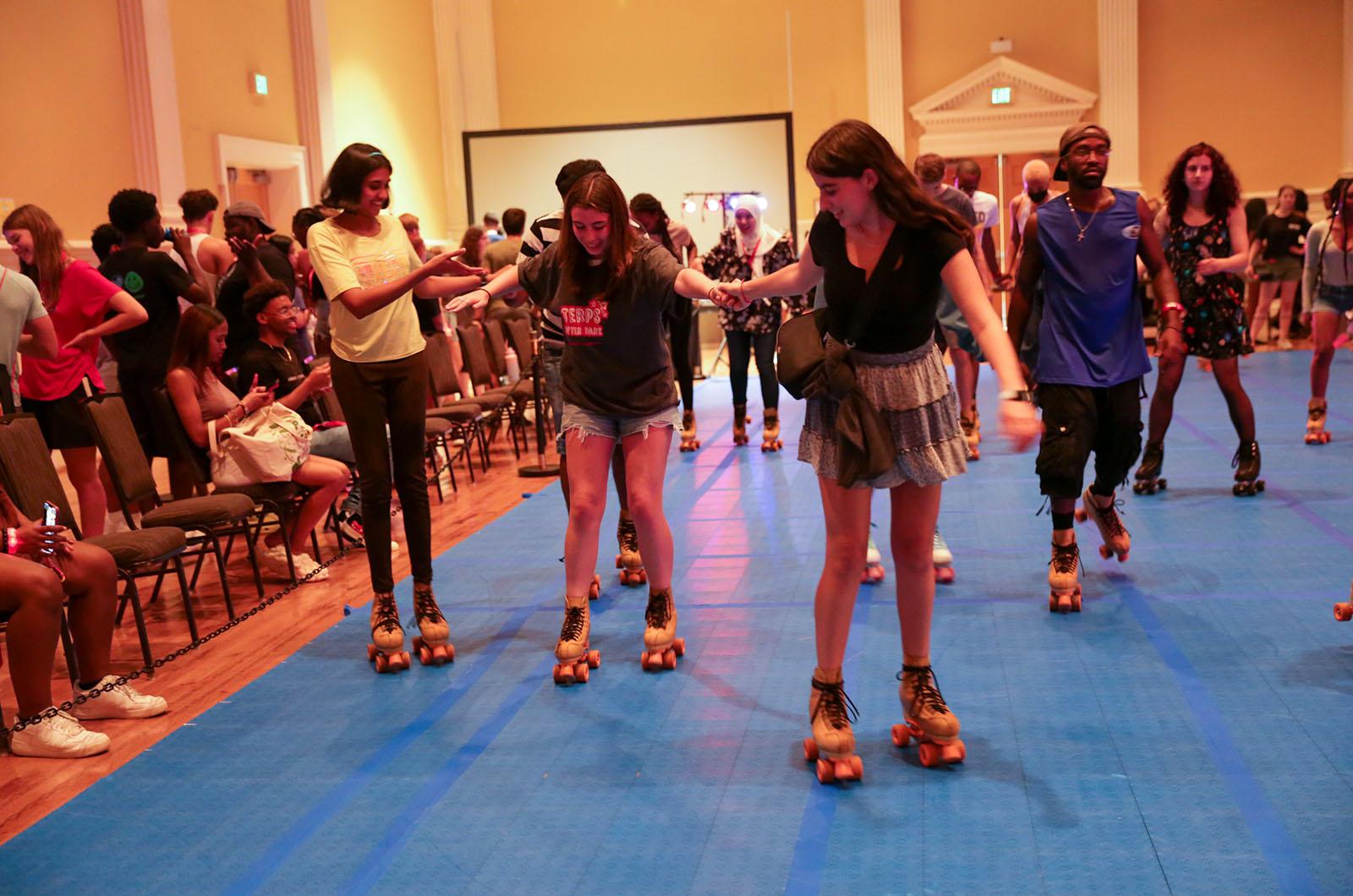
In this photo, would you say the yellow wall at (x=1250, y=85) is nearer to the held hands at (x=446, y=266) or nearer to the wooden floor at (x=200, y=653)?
the wooden floor at (x=200, y=653)

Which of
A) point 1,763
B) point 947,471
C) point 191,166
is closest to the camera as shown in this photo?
point 947,471

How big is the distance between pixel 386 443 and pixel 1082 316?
228 centimetres

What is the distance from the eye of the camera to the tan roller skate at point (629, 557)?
5.07 metres

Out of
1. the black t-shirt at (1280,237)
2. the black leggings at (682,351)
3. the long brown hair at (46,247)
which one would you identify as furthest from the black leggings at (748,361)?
the black t-shirt at (1280,237)


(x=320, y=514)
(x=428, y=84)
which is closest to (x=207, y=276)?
(x=320, y=514)

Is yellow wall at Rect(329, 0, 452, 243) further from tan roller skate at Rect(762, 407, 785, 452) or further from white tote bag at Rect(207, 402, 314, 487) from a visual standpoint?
white tote bag at Rect(207, 402, 314, 487)

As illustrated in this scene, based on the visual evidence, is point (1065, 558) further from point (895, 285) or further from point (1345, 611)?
point (895, 285)

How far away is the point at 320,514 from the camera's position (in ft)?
18.4

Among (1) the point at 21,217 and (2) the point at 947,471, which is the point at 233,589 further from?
(2) the point at 947,471

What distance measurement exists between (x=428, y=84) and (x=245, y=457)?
1286cm

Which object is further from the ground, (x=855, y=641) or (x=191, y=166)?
(x=191, y=166)

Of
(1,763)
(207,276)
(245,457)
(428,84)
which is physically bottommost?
(1,763)

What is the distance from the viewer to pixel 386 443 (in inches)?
165

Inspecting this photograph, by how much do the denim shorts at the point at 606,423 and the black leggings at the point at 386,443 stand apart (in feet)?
1.85
